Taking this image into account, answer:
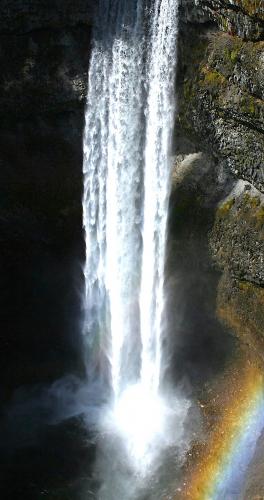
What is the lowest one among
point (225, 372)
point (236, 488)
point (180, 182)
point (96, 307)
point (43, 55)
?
point (236, 488)

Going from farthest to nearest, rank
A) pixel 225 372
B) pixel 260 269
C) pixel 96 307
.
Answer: pixel 96 307 < pixel 225 372 < pixel 260 269

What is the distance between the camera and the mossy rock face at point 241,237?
16703mm

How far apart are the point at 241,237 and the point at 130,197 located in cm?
378

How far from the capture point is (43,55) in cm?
1894

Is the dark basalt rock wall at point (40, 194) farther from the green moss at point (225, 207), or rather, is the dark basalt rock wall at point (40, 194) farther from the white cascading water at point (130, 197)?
the green moss at point (225, 207)

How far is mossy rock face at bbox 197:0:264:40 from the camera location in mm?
14188

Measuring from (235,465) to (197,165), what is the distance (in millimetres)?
8906

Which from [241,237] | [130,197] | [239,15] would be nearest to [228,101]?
[239,15]

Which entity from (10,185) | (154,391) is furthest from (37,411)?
(10,185)

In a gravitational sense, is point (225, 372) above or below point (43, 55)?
below

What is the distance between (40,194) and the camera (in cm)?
2072

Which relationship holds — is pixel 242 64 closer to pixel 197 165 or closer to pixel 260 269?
pixel 197 165

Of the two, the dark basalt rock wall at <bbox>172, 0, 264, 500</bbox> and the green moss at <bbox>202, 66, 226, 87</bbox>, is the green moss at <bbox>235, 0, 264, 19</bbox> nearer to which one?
the dark basalt rock wall at <bbox>172, 0, 264, 500</bbox>

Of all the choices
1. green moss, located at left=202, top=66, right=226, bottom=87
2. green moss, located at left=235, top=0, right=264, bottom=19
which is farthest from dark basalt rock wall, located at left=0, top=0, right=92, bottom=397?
green moss, located at left=235, top=0, right=264, bottom=19
